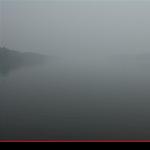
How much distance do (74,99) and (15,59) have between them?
0.50 meters

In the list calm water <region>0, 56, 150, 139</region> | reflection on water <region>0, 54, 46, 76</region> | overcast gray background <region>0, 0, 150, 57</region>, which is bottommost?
calm water <region>0, 56, 150, 139</region>

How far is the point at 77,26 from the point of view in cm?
159

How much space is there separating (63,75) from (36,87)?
208mm

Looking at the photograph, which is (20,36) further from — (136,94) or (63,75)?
(136,94)

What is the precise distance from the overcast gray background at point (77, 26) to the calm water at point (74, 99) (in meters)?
0.11

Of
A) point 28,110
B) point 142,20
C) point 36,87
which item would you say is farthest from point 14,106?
point 142,20

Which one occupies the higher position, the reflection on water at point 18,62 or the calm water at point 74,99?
the reflection on water at point 18,62

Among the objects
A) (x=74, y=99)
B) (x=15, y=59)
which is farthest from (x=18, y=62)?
(x=74, y=99)

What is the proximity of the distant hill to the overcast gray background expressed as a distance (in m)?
0.04

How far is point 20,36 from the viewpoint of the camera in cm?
158

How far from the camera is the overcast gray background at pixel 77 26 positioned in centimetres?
157

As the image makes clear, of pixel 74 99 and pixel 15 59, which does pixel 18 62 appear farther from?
pixel 74 99

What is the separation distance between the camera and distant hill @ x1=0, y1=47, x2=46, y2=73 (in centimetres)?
158

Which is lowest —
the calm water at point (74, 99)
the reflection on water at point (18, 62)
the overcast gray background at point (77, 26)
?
the calm water at point (74, 99)
